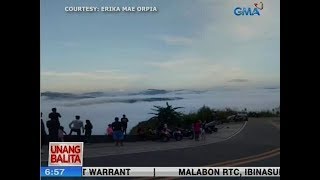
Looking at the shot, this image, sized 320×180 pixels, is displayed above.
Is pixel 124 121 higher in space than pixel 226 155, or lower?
higher

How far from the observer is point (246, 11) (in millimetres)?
3607

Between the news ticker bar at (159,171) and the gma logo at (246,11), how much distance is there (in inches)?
48.2

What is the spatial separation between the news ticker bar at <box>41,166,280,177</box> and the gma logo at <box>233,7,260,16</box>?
1.22 metres

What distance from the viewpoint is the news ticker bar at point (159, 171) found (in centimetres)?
A: 365

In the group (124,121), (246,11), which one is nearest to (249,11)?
(246,11)

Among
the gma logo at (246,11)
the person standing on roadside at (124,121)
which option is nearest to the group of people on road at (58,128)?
the person standing on roadside at (124,121)

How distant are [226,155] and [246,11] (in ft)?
3.81

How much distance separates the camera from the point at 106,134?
368cm

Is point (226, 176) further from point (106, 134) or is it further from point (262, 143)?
point (106, 134)

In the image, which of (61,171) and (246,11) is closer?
(246,11)

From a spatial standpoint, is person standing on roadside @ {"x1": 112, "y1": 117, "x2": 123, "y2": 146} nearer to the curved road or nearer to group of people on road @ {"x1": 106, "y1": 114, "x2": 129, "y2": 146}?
group of people on road @ {"x1": 106, "y1": 114, "x2": 129, "y2": 146}

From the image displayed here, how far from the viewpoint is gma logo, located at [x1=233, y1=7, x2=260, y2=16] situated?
3.61 meters

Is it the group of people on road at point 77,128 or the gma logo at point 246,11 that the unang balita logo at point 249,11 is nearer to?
the gma logo at point 246,11

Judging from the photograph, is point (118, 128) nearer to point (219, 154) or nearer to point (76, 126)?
point (76, 126)
